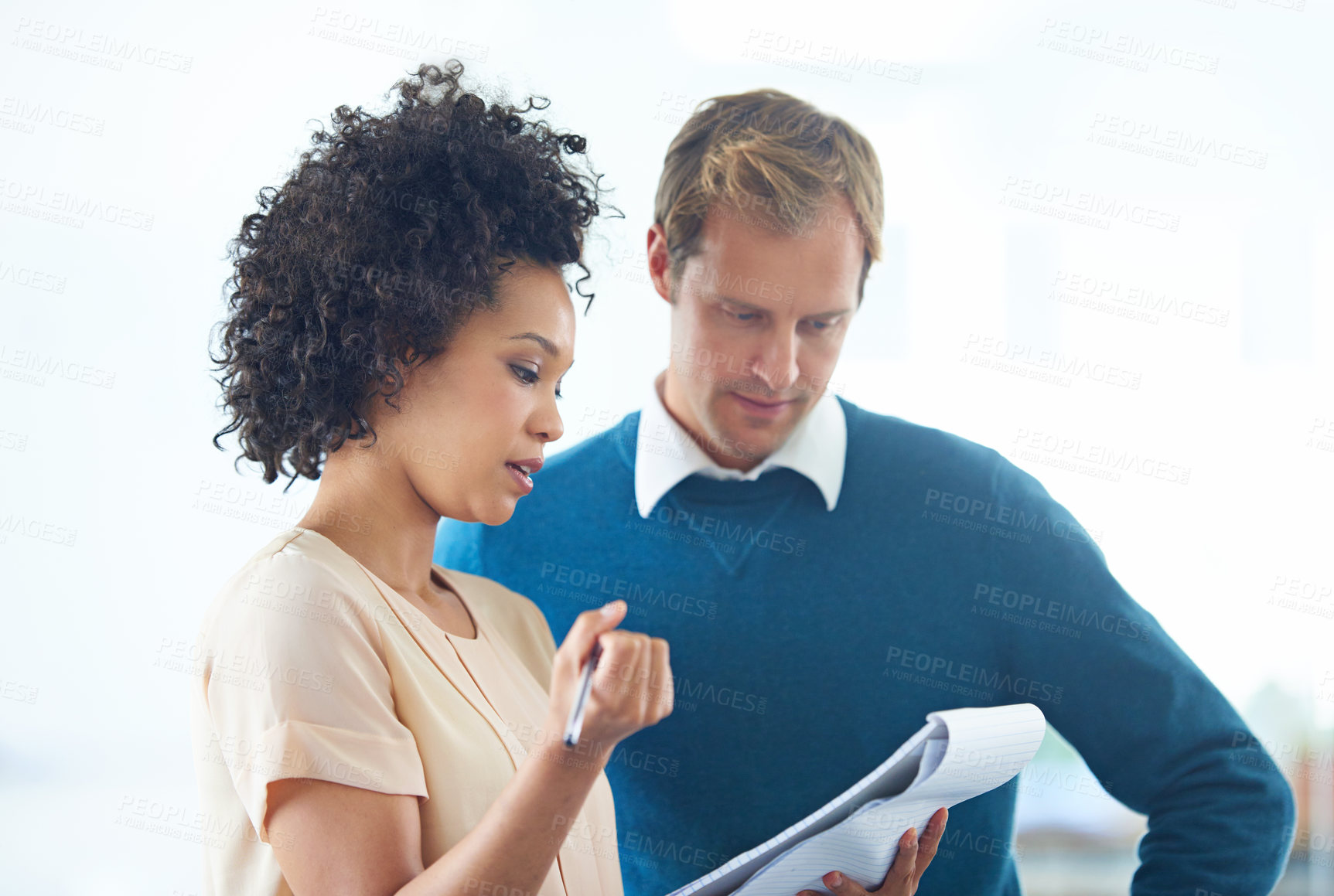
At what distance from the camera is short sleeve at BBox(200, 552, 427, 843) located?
0.90 m

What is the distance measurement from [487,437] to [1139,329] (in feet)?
Result: 3.40

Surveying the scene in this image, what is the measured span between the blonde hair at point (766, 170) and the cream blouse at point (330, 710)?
0.73 meters

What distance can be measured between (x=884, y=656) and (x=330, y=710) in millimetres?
838

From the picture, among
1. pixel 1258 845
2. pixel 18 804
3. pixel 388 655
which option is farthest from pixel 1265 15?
pixel 18 804

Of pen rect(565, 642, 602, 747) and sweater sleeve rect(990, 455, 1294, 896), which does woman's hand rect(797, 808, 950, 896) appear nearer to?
sweater sleeve rect(990, 455, 1294, 896)

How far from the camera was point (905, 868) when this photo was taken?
4.01 feet

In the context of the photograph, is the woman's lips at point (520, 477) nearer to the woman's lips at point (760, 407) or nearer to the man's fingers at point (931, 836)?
the woman's lips at point (760, 407)

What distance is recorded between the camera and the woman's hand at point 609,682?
86 cm

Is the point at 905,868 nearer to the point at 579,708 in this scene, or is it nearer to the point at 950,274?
the point at 579,708

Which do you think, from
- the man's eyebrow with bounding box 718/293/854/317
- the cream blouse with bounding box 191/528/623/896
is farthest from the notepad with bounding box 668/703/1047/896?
the man's eyebrow with bounding box 718/293/854/317

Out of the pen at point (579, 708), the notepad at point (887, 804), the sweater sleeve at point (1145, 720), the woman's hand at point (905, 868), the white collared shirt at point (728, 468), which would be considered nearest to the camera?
the pen at point (579, 708)

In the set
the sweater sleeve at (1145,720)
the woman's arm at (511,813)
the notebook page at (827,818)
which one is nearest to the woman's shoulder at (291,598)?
the woman's arm at (511,813)

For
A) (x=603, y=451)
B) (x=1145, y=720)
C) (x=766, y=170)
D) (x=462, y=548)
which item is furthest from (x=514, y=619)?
(x=1145, y=720)

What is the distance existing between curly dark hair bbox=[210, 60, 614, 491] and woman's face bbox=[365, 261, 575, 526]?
23 millimetres
